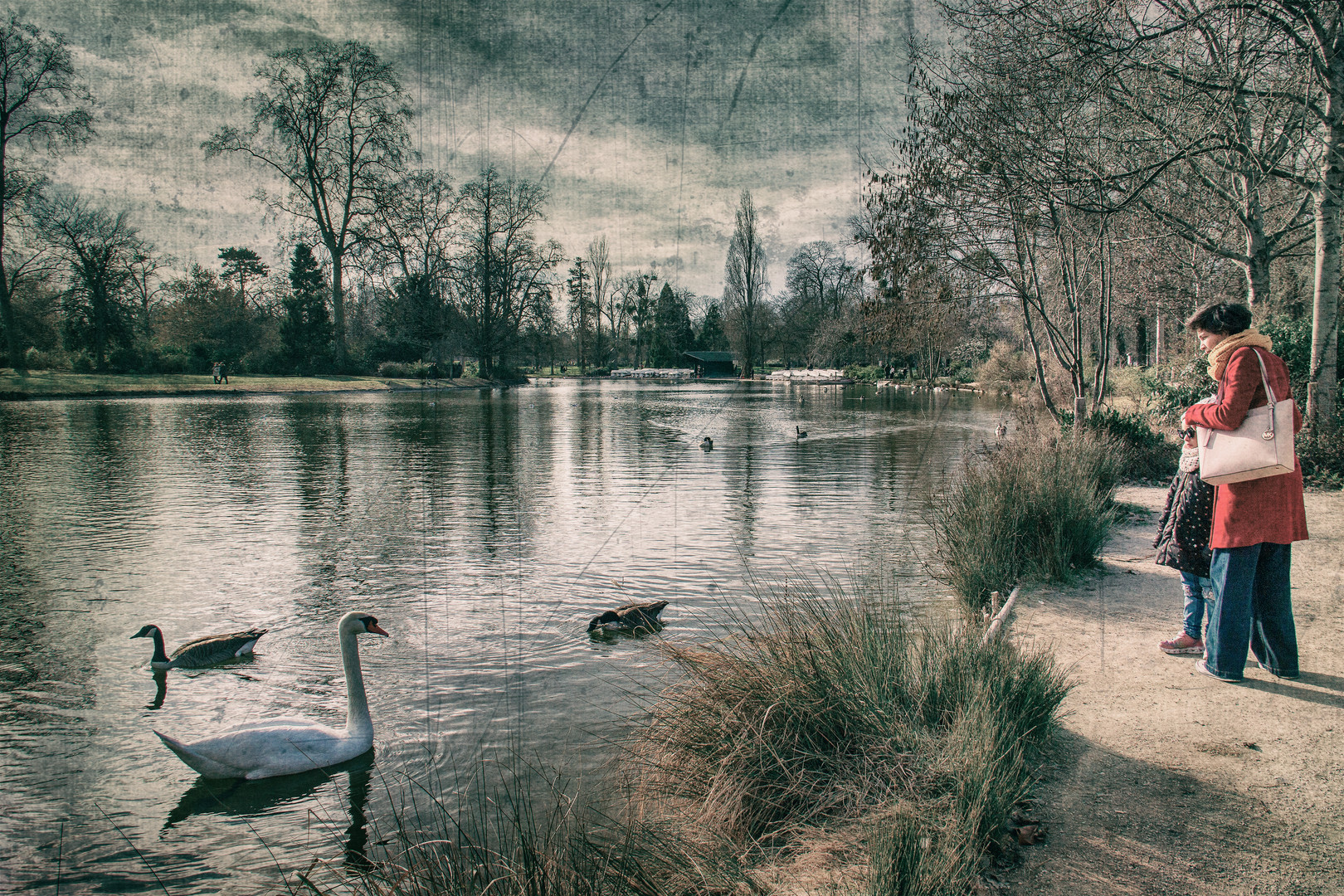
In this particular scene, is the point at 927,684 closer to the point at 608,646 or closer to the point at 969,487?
the point at 608,646

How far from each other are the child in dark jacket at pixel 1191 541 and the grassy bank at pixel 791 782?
1308 mm

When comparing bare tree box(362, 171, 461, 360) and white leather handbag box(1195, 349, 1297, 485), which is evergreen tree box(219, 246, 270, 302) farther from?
white leather handbag box(1195, 349, 1297, 485)

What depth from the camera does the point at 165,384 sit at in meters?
41.4

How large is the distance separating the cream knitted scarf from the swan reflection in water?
18.3 ft

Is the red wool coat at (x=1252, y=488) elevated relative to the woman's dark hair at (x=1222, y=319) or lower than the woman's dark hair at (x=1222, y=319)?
lower

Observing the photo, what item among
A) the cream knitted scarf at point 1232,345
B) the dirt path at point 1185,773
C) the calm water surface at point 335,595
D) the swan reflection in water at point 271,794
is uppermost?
the cream knitted scarf at point 1232,345

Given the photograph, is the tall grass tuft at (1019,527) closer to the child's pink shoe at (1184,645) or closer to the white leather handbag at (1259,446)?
the child's pink shoe at (1184,645)

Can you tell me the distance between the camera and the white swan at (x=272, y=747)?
4430 millimetres

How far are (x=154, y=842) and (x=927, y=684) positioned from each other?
13.8 ft

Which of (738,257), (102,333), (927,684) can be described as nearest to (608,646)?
(927,684)

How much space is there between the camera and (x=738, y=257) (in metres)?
48.5

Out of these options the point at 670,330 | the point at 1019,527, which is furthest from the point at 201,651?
the point at 670,330

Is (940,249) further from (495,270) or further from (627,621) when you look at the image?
(495,270)

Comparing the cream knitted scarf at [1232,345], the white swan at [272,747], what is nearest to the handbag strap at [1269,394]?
the cream knitted scarf at [1232,345]
